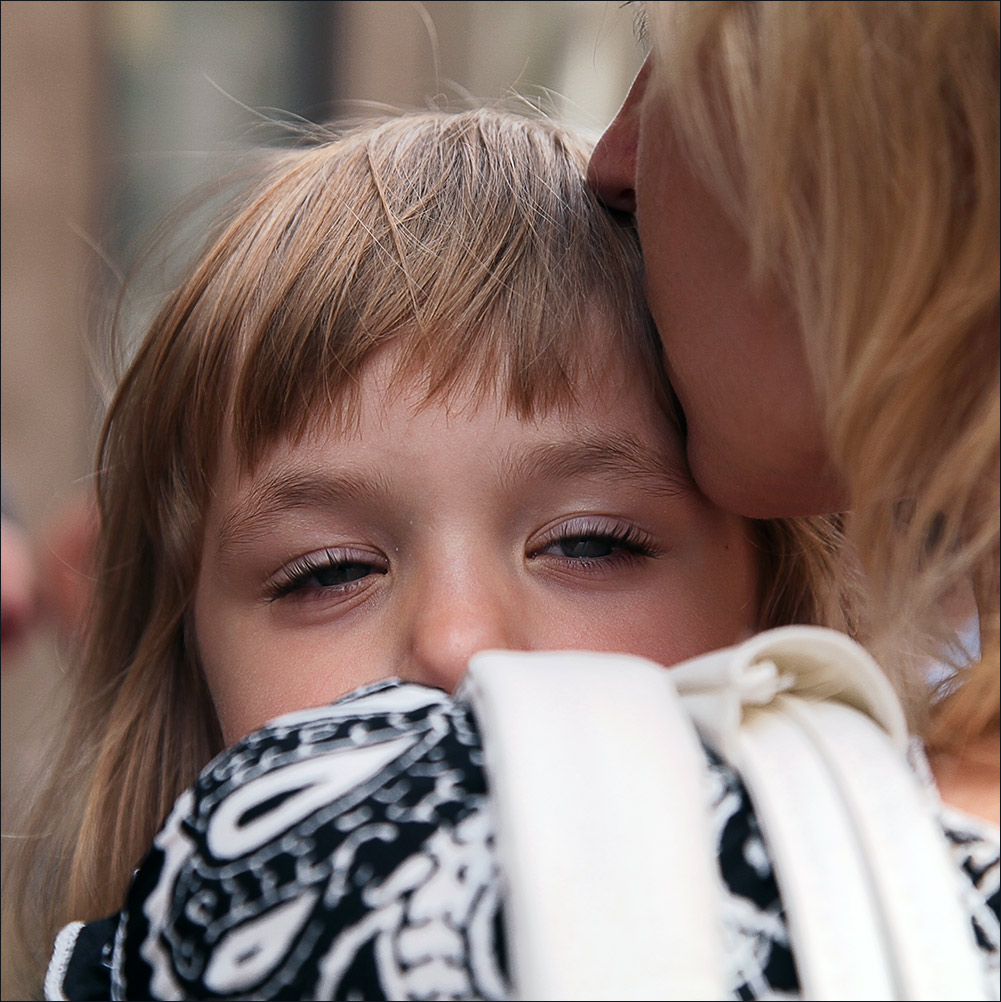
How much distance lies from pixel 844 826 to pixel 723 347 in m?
0.40

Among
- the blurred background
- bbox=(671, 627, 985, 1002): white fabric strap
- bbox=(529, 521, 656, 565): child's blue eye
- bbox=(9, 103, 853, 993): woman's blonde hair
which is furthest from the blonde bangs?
the blurred background

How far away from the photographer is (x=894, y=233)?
59 centimetres

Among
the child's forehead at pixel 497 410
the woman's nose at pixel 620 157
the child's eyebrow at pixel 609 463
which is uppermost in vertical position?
the woman's nose at pixel 620 157

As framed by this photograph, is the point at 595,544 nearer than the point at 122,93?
Yes

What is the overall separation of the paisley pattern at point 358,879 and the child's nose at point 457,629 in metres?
0.34

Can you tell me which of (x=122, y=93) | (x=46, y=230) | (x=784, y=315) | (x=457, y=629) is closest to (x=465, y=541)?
(x=457, y=629)

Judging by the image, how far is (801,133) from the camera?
60 centimetres

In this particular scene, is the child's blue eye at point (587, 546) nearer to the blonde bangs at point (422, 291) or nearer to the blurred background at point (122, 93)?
the blonde bangs at point (422, 291)

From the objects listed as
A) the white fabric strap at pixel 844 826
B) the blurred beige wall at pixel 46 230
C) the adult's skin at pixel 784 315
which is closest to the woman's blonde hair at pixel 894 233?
the adult's skin at pixel 784 315

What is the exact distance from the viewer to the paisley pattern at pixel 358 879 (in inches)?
16.2

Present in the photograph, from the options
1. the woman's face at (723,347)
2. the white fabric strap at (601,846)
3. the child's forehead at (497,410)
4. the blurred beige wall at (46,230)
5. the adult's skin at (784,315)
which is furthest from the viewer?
the blurred beige wall at (46,230)

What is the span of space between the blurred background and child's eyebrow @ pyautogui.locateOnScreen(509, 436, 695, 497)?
2.50 meters

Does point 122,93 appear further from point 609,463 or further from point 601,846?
point 601,846

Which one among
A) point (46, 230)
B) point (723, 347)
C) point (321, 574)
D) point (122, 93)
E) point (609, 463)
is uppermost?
point (122, 93)
